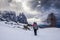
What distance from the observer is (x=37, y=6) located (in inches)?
A: 503

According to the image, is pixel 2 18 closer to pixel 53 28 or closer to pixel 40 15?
pixel 40 15

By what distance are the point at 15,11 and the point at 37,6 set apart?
1649 millimetres

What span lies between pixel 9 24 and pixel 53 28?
325cm

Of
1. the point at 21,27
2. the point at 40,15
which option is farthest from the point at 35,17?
the point at 21,27

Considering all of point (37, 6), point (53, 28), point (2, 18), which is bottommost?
point (53, 28)

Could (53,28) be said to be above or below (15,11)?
below

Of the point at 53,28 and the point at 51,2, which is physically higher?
the point at 51,2

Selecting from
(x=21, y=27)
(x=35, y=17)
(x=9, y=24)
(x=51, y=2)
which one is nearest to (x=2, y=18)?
(x=9, y=24)

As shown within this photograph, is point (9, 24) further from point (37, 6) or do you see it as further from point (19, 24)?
point (37, 6)

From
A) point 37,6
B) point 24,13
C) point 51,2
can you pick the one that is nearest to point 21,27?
point 24,13

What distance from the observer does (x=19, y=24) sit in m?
12.8

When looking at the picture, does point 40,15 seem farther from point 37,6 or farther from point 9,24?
point 9,24

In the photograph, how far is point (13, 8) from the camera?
41.7ft

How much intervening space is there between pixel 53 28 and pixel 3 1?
166 inches
